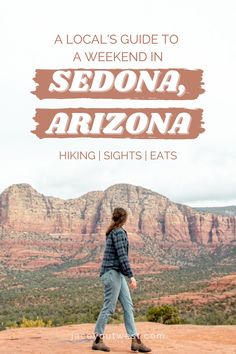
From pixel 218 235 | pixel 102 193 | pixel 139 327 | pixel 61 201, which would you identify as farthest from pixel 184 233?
pixel 139 327

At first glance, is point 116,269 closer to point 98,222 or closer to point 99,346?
point 99,346

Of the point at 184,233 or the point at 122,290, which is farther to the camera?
the point at 184,233

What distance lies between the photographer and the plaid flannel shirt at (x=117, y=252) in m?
7.73

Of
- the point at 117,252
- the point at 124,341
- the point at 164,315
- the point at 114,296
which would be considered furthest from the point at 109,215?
the point at 117,252

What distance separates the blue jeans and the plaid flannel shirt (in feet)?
0.33

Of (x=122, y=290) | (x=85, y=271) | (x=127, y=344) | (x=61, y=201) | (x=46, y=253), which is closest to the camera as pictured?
(x=122, y=290)

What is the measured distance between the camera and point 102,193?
135500 millimetres

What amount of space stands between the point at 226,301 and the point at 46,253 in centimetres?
6984

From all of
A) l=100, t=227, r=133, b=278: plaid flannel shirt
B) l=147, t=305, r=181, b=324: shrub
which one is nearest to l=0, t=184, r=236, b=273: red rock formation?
l=147, t=305, r=181, b=324: shrub

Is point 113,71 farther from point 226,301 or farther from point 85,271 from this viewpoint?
point 85,271

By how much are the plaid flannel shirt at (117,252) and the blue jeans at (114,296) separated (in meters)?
0.10

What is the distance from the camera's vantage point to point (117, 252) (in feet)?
25.5

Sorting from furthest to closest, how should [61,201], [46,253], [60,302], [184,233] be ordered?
[61,201], [184,233], [46,253], [60,302]

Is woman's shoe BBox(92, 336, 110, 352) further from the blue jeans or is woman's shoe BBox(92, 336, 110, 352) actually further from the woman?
the woman
